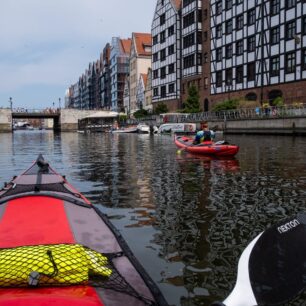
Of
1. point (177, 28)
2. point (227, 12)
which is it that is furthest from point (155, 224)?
point (177, 28)

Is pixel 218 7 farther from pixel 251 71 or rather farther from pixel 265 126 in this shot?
pixel 265 126

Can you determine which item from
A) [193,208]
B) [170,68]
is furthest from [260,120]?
[193,208]

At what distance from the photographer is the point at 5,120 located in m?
80.9

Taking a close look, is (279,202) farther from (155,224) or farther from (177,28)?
(177,28)

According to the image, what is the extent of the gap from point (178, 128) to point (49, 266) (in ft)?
136

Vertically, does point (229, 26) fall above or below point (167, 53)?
above

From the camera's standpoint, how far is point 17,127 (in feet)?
469

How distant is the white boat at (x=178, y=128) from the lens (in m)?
42.5

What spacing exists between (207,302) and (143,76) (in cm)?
7807

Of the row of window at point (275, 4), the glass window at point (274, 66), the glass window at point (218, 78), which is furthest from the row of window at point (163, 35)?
the glass window at point (274, 66)

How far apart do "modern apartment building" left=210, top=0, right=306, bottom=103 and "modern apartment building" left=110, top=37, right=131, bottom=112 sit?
5680cm

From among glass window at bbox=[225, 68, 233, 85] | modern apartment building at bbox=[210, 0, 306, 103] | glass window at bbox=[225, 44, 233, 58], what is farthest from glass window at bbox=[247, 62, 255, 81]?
glass window at bbox=[225, 44, 233, 58]

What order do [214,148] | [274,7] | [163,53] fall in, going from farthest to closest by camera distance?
[163,53], [274,7], [214,148]

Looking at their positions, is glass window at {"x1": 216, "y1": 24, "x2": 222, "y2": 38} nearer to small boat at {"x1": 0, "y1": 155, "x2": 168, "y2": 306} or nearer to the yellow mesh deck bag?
small boat at {"x1": 0, "y1": 155, "x2": 168, "y2": 306}
